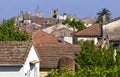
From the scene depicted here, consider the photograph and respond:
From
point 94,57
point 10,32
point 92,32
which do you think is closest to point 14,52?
point 94,57

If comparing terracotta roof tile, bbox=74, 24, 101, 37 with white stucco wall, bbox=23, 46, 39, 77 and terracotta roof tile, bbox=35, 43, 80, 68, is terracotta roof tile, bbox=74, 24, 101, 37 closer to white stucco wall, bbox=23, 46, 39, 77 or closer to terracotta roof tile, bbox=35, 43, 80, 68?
terracotta roof tile, bbox=35, 43, 80, 68

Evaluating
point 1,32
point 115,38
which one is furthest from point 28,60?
point 115,38

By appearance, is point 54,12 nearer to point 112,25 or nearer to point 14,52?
point 112,25

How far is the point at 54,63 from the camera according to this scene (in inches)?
1476

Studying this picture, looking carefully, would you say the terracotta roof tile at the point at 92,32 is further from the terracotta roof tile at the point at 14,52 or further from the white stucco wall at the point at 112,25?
the terracotta roof tile at the point at 14,52

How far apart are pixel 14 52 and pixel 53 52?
9.90 m

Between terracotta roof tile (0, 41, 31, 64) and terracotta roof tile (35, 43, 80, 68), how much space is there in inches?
273

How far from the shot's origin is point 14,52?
29.7 meters

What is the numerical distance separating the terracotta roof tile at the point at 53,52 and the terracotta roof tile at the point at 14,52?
6937 millimetres

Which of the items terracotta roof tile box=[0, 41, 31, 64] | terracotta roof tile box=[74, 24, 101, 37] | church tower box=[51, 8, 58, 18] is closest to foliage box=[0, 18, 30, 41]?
terracotta roof tile box=[0, 41, 31, 64]

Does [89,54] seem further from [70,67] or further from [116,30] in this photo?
[116,30]

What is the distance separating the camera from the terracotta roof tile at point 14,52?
29147 mm

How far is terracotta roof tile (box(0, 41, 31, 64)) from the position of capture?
29.1 meters

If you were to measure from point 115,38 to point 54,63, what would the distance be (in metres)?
28.4
